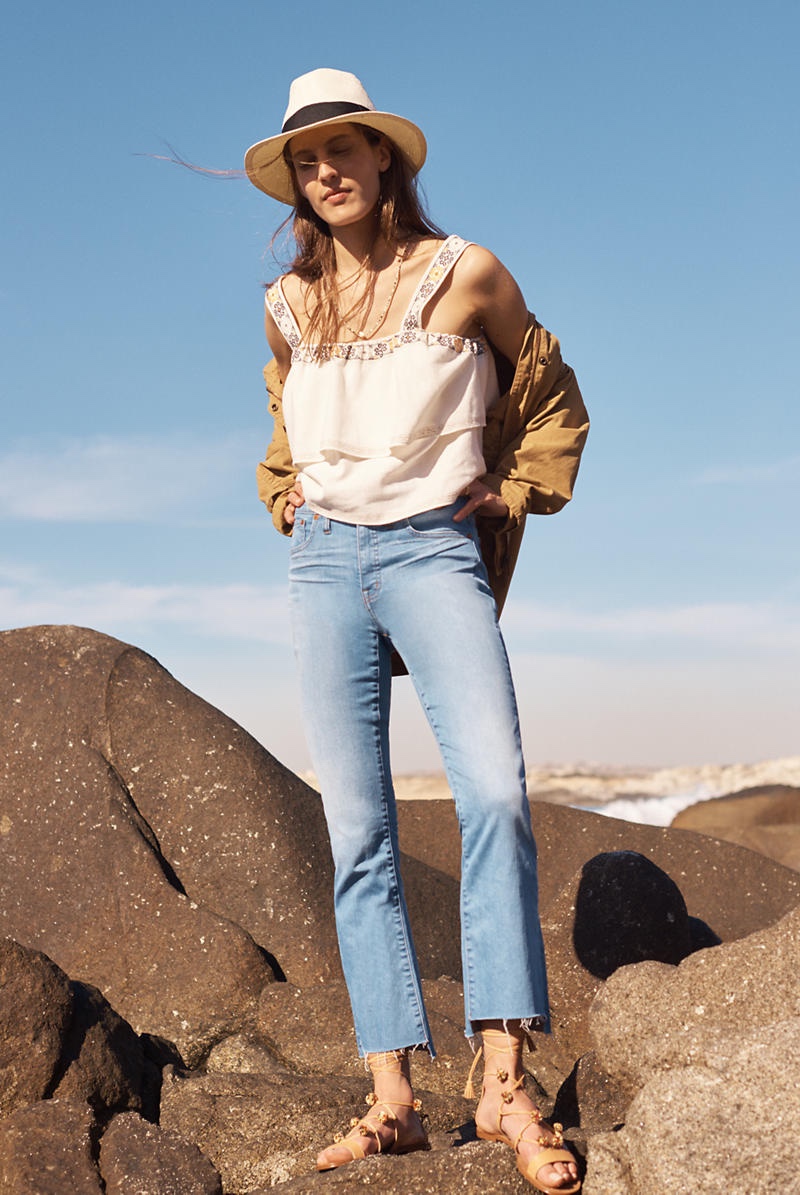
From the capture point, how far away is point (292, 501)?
3.72m

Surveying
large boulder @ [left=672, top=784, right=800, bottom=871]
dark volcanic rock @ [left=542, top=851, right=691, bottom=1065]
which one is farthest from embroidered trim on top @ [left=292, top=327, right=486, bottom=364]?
large boulder @ [left=672, top=784, right=800, bottom=871]

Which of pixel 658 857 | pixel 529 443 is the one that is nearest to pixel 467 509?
pixel 529 443

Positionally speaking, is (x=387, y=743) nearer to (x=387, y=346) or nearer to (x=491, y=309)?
(x=387, y=346)

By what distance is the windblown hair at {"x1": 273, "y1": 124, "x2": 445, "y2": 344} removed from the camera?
3578 mm

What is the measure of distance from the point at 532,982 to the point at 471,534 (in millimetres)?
1171

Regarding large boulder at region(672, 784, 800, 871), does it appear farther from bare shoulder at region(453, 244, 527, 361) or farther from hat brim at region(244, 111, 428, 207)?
hat brim at region(244, 111, 428, 207)

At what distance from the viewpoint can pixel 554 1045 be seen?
→ 16.6ft

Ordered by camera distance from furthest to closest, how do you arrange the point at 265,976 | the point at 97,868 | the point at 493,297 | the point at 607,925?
1. the point at 97,868
2. the point at 265,976
3. the point at 607,925
4. the point at 493,297

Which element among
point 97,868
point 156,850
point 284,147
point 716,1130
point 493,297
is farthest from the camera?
point 156,850

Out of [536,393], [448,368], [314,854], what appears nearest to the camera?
[448,368]

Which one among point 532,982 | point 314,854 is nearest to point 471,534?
point 532,982

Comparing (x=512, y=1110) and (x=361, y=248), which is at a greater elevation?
(x=361, y=248)

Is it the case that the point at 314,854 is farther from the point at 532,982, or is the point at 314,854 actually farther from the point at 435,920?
the point at 532,982

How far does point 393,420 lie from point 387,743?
0.87 metres
